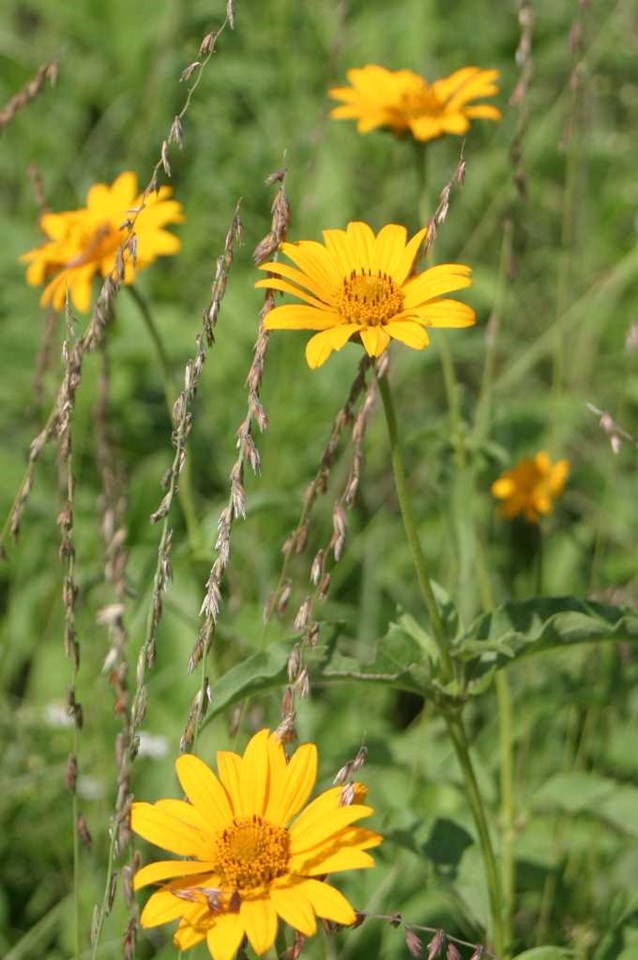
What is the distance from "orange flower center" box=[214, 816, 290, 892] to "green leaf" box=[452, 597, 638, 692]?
34cm

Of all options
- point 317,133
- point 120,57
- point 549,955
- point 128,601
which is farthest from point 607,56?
point 549,955

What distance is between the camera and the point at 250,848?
1.44 m

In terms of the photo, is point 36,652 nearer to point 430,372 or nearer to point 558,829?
point 558,829

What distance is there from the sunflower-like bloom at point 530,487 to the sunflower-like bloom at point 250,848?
129 cm

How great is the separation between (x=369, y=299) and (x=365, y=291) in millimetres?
13

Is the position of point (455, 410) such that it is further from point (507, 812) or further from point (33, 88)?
point (33, 88)

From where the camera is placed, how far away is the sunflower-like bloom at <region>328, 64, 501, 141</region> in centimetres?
232

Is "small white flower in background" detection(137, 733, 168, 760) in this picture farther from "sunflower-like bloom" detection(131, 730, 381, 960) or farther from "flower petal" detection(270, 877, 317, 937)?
"flower petal" detection(270, 877, 317, 937)

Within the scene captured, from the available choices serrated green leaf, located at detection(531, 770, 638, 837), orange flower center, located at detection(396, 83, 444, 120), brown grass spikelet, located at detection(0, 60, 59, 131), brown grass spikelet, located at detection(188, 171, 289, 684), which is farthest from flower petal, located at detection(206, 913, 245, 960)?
orange flower center, located at detection(396, 83, 444, 120)

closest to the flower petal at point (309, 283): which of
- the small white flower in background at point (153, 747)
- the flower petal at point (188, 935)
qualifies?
the flower petal at point (188, 935)

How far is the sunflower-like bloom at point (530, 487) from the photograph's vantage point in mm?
2717

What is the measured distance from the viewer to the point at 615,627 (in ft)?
5.12

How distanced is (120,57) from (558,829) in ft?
10.3

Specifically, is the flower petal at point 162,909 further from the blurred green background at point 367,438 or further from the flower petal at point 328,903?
the blurred green background at point 367,438
